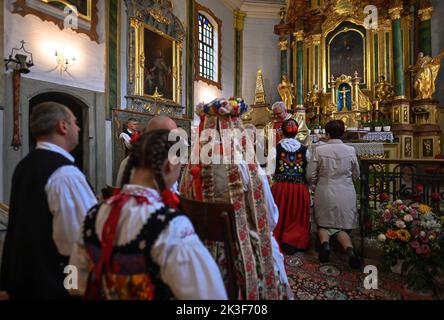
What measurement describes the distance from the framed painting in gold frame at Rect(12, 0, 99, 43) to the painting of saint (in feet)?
28.5

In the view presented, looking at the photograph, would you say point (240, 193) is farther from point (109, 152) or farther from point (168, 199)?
point (109, 152)

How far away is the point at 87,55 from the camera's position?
6.99 m

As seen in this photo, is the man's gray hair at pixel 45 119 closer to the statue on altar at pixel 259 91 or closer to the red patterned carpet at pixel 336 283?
the red patterned carpet at pixel 336 283

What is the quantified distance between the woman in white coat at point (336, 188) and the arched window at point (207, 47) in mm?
8240

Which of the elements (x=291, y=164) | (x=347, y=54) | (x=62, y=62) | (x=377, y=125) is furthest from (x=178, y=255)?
(x=347, y=54)

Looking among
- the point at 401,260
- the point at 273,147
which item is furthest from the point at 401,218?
the point at 273,147

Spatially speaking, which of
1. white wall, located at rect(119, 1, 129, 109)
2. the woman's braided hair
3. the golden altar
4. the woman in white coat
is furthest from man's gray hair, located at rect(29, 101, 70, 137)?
the golden altar

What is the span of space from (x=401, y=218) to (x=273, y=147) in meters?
1.57

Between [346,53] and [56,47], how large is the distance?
9867 millimetres

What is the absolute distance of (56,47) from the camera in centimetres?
630

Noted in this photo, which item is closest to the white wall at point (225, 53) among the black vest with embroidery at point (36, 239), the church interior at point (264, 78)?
the church interior at point (264, 78)

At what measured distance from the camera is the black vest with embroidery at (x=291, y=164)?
3.51 meters

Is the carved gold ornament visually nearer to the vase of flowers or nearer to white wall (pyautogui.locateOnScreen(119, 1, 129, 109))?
white wall (pyautogui.locateOnScreen(119, 1, 129, 109))

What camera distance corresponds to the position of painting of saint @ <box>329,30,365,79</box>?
10.8 meters
